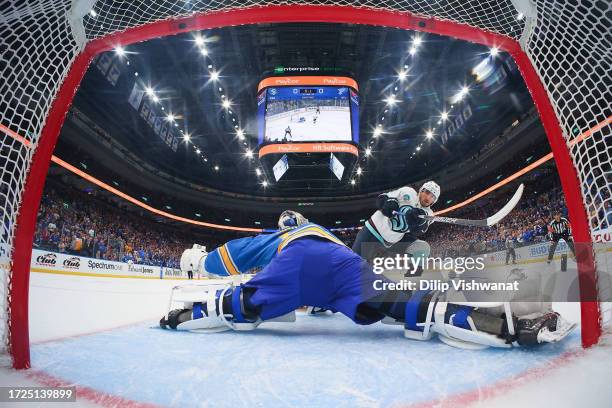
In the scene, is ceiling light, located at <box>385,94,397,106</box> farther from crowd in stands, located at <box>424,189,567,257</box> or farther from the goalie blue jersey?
the goalie blue jersey

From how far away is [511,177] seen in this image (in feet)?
50.3

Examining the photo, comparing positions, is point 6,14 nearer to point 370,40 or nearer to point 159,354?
point 159,354

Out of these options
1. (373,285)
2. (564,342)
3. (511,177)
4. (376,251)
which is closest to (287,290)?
(373,285)

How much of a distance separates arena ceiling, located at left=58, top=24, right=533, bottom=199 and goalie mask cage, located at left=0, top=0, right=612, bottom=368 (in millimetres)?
7935

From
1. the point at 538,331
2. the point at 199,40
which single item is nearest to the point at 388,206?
the point at 538,331

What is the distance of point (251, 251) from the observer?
188 cm

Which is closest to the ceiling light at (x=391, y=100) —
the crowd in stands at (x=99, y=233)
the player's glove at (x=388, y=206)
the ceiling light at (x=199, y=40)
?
the ceiling light at (x=199, y=40)

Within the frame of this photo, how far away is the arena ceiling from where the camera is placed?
10148mm

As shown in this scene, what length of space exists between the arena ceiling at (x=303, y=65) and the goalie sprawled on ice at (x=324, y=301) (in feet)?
26.8

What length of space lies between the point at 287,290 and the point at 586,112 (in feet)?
5.59

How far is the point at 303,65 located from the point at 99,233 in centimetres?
1068

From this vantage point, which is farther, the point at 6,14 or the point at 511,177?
the point at 511,177

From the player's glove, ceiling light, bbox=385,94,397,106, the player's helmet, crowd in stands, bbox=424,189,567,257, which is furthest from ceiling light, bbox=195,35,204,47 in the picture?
crowd in stands, bbox=424,189,567,257

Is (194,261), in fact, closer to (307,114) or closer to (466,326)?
(466,326)
